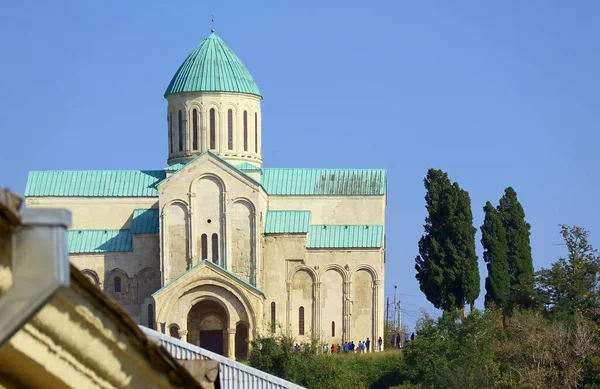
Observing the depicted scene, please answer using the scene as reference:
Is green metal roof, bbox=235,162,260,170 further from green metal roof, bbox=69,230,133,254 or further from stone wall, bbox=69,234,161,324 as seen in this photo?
green metal roof, bbox=69,230,133,254

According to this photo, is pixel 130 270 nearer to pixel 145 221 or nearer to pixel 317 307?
pixel 145 221

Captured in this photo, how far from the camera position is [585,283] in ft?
122

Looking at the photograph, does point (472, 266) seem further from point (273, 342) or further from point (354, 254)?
point (273, 342)

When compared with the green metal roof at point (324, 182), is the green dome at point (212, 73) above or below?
above

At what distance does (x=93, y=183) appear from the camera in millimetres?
40562

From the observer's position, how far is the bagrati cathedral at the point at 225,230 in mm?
37531

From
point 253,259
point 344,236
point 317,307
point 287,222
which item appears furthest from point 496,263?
point 253,259

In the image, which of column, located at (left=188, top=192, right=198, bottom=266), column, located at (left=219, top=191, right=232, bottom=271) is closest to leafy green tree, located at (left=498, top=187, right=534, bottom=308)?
column, located at (left=219, top=191, right=232, bottom=271)

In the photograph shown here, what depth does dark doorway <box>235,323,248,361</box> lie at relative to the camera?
122 feet

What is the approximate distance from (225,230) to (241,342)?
3334mm

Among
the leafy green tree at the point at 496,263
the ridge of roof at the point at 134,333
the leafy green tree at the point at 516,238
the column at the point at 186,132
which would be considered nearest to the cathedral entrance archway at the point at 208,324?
the column at the point at 186,132

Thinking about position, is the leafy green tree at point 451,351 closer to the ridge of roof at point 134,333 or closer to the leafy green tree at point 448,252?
the leafy green tree at point 448,252

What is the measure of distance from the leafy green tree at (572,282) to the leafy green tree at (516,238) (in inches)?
74.5

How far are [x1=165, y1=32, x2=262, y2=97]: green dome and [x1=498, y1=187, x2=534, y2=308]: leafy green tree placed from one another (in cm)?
884
